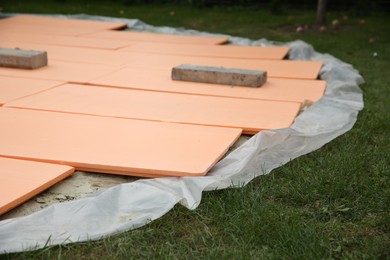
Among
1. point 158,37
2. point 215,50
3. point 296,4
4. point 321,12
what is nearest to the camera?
point 215,50

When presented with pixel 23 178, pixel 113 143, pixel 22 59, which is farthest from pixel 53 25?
pixel 23 178

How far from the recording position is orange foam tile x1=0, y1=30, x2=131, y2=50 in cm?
512

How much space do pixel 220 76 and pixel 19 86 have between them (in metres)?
1.30

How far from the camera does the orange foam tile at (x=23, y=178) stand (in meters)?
1.94

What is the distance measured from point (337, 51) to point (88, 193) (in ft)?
12.6

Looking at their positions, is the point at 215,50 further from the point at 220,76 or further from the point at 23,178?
the point at 23,178

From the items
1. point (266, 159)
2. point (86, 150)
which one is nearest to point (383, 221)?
point (266, 159)

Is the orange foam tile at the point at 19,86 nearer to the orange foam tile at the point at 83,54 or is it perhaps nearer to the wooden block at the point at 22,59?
the wooden block at the point at 22,59

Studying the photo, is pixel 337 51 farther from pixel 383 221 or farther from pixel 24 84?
pixel 383 221

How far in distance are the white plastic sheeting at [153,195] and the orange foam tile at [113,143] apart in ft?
0.34

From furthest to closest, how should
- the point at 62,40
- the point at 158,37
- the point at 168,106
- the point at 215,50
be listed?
the point at 158,37 < the point at 62,40 < the point at 215,50 < the point at 168,106

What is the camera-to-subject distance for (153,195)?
6.64ft

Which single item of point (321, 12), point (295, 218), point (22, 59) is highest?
point (321, 12)

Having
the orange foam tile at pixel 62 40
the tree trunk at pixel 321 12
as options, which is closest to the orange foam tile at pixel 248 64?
the orange foam tile at pixel 62 40
